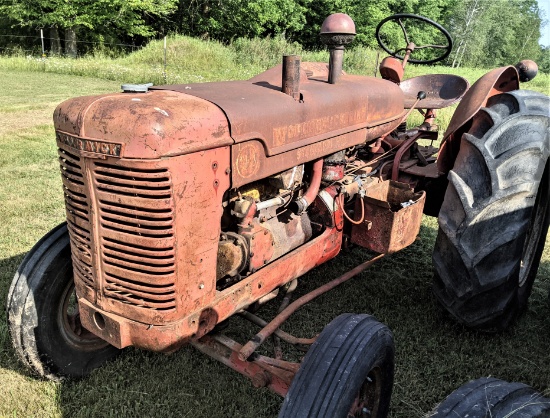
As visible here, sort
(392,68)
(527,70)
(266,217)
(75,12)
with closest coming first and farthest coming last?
1. (266,217)
2. (392,68)
3. (527,70)
4. (75,12)

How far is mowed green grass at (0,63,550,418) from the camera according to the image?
2393 millimetres

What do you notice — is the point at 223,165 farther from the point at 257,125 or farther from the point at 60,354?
the point at 60,354

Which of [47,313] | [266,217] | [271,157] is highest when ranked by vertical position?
[271,157]

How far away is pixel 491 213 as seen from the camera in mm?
2506

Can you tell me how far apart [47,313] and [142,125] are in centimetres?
127

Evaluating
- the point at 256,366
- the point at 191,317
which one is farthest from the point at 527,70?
the point at 191,317

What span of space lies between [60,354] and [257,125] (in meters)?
1.53

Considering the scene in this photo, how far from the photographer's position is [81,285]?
2037 millimetres

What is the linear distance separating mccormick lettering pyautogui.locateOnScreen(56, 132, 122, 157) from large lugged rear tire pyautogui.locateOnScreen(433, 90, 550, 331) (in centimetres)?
179

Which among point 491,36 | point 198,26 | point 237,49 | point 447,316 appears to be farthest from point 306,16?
point 447,316

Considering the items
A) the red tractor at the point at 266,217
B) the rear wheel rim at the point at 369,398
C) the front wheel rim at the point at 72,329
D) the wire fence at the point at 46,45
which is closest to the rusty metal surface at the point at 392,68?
the red tractor at the point at 266,217

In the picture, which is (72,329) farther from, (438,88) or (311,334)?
(438,88)

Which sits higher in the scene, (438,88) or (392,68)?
(392,68)

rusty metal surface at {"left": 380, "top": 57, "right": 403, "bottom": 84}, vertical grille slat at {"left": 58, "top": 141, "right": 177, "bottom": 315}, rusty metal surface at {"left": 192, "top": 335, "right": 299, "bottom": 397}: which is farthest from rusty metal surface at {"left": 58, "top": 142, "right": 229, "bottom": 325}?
rusty metal surface at {"left": 380, "top": 57, "right": 403, "bottom": 84}
